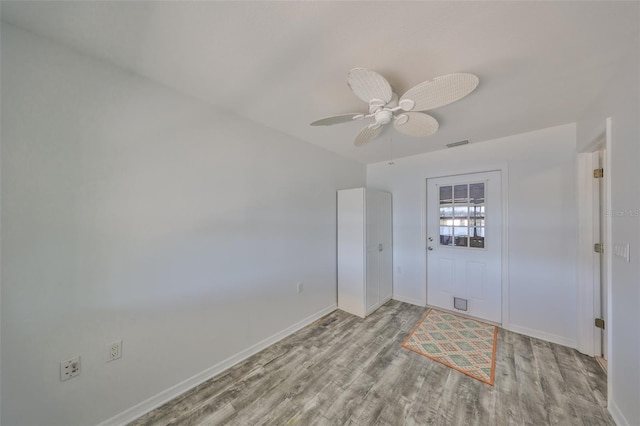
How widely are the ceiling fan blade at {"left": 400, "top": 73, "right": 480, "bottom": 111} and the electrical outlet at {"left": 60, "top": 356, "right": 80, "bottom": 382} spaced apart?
2.50 meters

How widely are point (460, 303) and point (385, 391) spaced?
6.16 feet

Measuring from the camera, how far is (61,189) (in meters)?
1.26

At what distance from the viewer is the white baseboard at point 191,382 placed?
4.75ft

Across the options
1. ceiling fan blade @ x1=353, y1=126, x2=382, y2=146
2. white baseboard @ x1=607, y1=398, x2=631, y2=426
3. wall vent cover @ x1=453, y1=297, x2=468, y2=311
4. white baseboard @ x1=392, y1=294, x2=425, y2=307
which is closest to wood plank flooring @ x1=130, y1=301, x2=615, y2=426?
white baseboard @ x1=607, y1=398, x2=631, y2=426

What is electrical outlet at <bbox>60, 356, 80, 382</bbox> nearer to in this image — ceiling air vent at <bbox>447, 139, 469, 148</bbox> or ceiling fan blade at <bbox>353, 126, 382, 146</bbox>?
ceiling fan blade at <bbox>353, 126, 382, 146</bbox>

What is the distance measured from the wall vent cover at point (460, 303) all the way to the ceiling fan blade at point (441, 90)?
2.69 meters

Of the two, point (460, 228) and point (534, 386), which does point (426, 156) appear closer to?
point (460, 228)

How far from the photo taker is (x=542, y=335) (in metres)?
2.40

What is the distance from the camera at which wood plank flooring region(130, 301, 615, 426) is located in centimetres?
149

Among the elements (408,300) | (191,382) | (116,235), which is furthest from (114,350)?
(408,300)

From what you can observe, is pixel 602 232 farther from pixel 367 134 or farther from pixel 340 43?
pixel 340 43

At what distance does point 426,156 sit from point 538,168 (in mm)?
1214

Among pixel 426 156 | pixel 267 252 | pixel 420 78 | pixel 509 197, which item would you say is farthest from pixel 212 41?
pixel 509 197

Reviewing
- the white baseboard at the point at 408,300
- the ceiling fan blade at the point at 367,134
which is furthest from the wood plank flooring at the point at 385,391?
the ceiling fan blade at the point at 367,134
